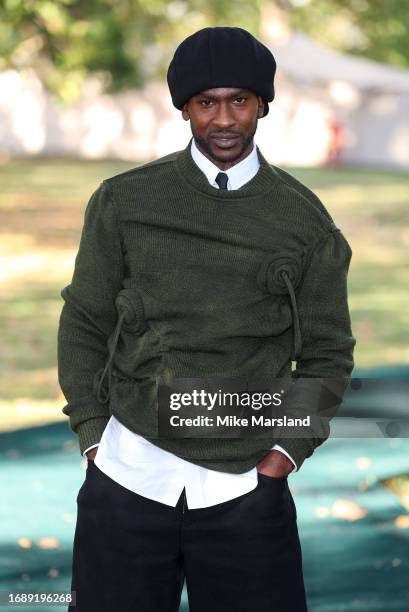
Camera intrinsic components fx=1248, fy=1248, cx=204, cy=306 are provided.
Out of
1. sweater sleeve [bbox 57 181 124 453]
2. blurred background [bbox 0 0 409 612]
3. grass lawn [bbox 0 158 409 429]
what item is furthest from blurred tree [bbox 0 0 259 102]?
sweater sleeve [bbox 57 181 124 453]

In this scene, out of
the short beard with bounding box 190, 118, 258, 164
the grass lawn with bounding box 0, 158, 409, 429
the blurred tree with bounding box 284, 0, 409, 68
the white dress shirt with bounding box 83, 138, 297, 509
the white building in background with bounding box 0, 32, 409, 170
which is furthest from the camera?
the blurred tree with bounding box 284, 0, 409, 68

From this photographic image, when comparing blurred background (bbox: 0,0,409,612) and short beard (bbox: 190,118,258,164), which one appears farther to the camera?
blurred background (bbox: 0,0,409,612)

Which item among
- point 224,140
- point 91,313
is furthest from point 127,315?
point 224,140

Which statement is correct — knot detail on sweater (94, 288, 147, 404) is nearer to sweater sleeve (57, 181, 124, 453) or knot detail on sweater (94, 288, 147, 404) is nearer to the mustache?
sweater sleeve (57, 181, 124, 453)

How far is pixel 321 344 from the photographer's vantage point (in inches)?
127

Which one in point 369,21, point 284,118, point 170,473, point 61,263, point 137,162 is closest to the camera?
point 170,473

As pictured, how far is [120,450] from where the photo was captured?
3086 mm

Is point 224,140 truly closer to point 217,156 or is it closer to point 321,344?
point 217,156

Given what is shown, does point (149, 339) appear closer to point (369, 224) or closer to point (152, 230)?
point (152, 230)

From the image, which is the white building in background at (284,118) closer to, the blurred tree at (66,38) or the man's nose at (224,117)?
the blurred tree at (66,38)

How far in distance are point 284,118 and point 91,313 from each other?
39.4 metres

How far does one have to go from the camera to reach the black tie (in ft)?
10.2

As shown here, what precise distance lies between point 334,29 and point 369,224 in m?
48.1

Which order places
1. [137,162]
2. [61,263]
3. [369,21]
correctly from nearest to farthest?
[61,263]
[137,162]
[369,21]
